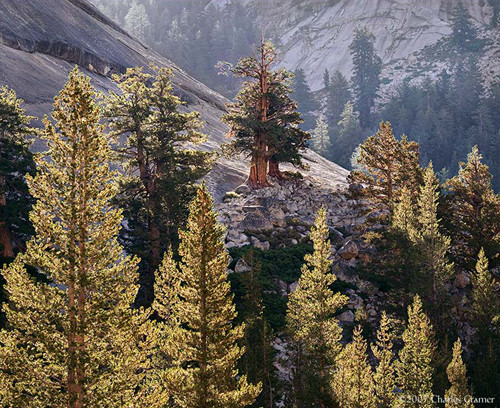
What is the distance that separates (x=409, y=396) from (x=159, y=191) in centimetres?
1582

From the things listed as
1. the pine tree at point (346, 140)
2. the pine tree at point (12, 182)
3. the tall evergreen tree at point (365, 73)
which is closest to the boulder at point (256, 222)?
the pine tree at point (12, 182)

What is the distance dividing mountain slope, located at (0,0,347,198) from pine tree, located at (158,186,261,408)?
2335 centimetres

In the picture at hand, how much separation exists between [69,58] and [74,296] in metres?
41.2

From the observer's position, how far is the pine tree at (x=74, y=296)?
40.9 feet

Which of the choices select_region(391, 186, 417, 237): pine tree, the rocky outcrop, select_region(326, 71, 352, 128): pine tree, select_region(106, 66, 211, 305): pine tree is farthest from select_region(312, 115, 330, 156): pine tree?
select_region(106, 66, 211, 305): pine tree

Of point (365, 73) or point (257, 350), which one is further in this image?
point (365, 73)

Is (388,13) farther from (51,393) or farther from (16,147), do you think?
(51,393)

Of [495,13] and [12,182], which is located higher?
[495,13]

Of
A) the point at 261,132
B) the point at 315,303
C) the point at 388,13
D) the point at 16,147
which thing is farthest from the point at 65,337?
the point at 388,13

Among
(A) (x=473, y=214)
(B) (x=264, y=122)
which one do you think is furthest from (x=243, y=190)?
(A) (x=473, y=214)

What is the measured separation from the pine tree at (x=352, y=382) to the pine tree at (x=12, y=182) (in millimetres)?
15195

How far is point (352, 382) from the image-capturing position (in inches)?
828

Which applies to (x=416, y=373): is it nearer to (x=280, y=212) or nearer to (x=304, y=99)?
(x=280, y=212)

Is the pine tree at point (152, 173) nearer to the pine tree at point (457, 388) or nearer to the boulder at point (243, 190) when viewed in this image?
the boulder at point (243, 190)
